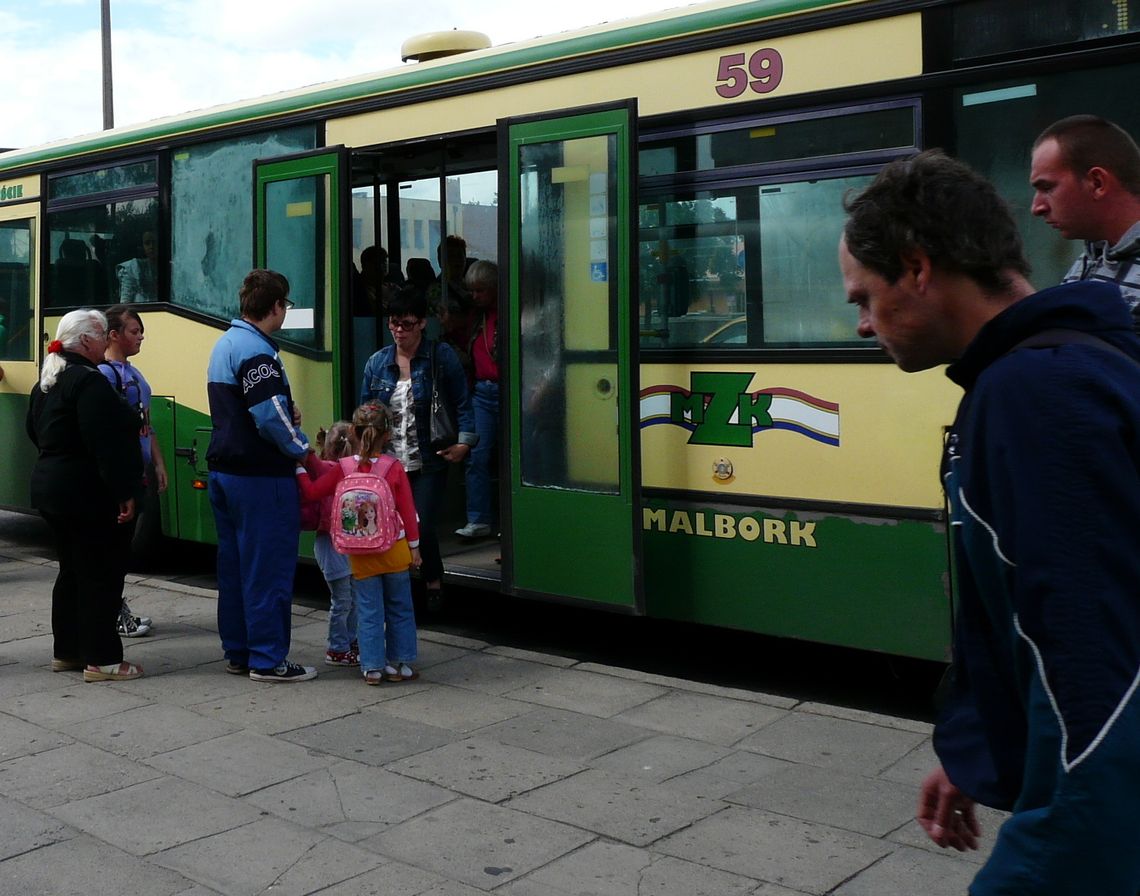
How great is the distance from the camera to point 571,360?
6719 millimetres

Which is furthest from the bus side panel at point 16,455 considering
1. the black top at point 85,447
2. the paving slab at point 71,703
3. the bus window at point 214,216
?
the paving slab at point 71,703

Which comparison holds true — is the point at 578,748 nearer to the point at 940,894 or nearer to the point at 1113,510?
the point at 940,894

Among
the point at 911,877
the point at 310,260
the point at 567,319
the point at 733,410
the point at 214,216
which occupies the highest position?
the point at 214,216

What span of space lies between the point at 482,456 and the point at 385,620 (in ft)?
7.11

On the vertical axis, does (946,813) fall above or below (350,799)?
above

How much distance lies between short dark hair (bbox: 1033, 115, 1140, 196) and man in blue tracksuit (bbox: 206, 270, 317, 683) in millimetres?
3726

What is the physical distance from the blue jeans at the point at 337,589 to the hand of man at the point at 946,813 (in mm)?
4863

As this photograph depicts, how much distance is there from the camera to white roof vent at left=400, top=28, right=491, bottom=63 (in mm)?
7730

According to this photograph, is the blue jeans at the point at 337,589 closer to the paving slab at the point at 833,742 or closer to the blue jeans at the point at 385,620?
the blue jeans at the point at 385,620

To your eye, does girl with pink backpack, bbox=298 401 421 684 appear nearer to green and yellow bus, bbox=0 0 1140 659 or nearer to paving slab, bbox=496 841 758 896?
green and yellow bus, bbox=0 0 1140 659

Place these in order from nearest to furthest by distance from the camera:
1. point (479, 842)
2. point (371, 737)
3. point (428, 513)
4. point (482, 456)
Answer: point (479, 842) → point (371, 737) → point (428, 513) → point (482, 456)

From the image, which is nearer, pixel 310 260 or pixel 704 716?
pixel 704 716

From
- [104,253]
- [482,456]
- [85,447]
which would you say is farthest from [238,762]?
[104,253]

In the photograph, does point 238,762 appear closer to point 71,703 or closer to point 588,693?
point 71,703
